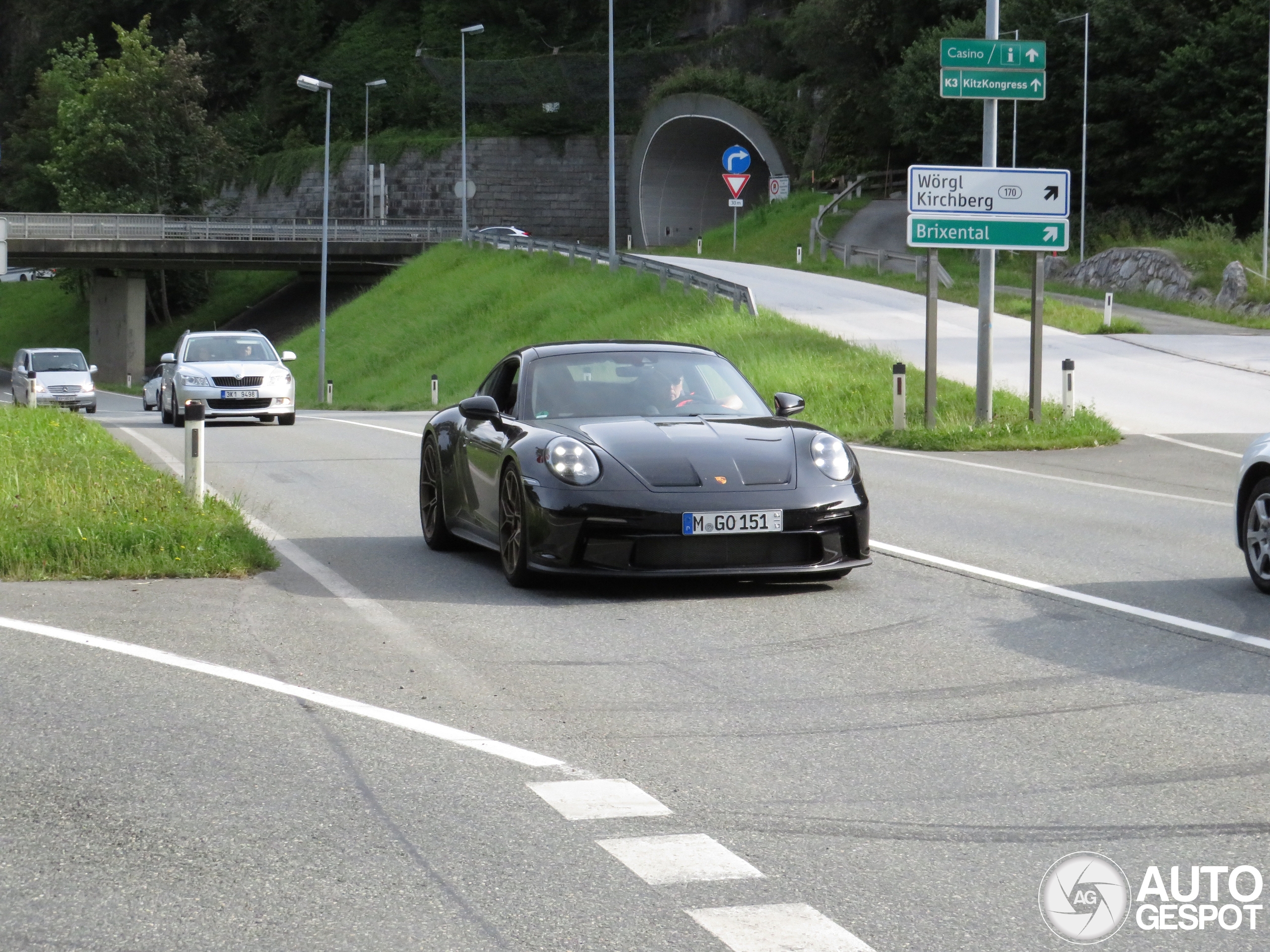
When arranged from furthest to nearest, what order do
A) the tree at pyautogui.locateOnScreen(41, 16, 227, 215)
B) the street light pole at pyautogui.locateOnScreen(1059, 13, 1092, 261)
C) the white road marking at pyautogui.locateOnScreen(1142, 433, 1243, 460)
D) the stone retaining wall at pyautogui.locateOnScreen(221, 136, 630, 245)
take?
the stone retaining wall at pyautogui.locateOnScreen(221, 136, 630, 245) < the tree at pyautogui.locateOnScreen(41, 16, 227, 215) < the street light pole at pyautogui.locateOnScreen(1059, 13, 1092, 261) < the white road marking at pyautogui.locateOnScreen(1142, 433, 1243, 460)

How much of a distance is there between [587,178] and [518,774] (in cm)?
8881

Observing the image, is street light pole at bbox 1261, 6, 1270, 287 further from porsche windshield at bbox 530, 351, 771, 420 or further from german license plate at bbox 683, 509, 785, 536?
german license plate at bbox 683, 509, 785, 536

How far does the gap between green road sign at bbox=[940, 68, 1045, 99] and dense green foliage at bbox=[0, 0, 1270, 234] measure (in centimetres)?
3236

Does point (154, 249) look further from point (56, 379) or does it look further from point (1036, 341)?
point (1036, 341)

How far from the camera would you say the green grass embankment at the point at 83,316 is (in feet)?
290

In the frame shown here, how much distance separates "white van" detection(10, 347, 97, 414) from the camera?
4175 cm

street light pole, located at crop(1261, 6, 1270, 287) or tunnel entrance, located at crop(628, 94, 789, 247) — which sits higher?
tunnel entrance, located at crop(628, 94, 789, 247)

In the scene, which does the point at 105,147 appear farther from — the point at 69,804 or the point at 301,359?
the point at 69,804

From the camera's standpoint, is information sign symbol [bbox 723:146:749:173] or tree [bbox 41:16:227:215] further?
tree [bbox 41:16:227:215]

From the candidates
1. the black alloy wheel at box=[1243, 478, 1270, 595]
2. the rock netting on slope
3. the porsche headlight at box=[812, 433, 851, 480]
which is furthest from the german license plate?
the rock netting on slope

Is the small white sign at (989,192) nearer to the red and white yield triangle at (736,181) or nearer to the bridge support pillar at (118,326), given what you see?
the red and white yield triangle at (736,181)

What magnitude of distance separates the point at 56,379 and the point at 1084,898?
41.0 meters

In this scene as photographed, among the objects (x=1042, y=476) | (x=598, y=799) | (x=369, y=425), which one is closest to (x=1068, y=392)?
(x=1042, y=476)

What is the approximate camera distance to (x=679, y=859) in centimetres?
467
